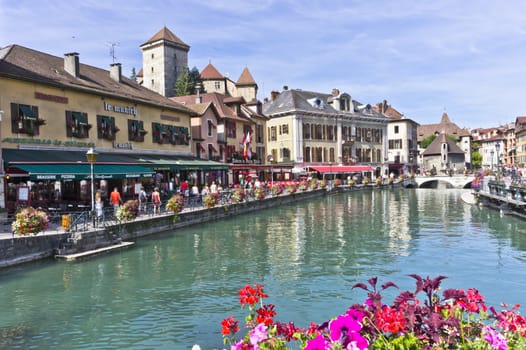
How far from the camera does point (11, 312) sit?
34.6ft

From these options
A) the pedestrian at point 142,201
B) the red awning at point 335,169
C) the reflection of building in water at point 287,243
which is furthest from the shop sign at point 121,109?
the red awning at point 335,169

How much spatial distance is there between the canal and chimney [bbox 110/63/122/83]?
46.0ft

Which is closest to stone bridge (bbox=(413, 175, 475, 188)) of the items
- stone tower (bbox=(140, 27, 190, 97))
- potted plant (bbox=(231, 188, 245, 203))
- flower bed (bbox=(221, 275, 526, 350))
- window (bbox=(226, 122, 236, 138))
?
window (bbox=(226, 122, 236, 138))

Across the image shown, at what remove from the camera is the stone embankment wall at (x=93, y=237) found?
1475cm

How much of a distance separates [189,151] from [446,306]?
33064 millimetres

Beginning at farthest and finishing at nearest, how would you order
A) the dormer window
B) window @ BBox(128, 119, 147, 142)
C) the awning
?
the dormer window
window @ BBox(128, 119, 147, 142)
the awning

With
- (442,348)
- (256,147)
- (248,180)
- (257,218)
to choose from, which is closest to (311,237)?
(257,218)

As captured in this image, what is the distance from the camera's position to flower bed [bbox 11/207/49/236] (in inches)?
581

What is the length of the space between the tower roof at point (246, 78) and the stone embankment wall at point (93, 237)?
155 ft

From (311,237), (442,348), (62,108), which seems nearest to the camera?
(442,348)

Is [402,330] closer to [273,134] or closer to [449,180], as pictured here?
[273,134]

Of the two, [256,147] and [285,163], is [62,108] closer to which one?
[256,147]

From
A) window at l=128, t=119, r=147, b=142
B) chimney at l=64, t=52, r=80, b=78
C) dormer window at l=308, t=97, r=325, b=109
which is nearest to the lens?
chimney at l=64, t=52, r=80, b=78

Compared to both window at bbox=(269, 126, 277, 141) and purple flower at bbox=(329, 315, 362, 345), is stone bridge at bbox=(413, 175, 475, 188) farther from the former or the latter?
purple flower at bbox=(329, 315, 362, 345)
